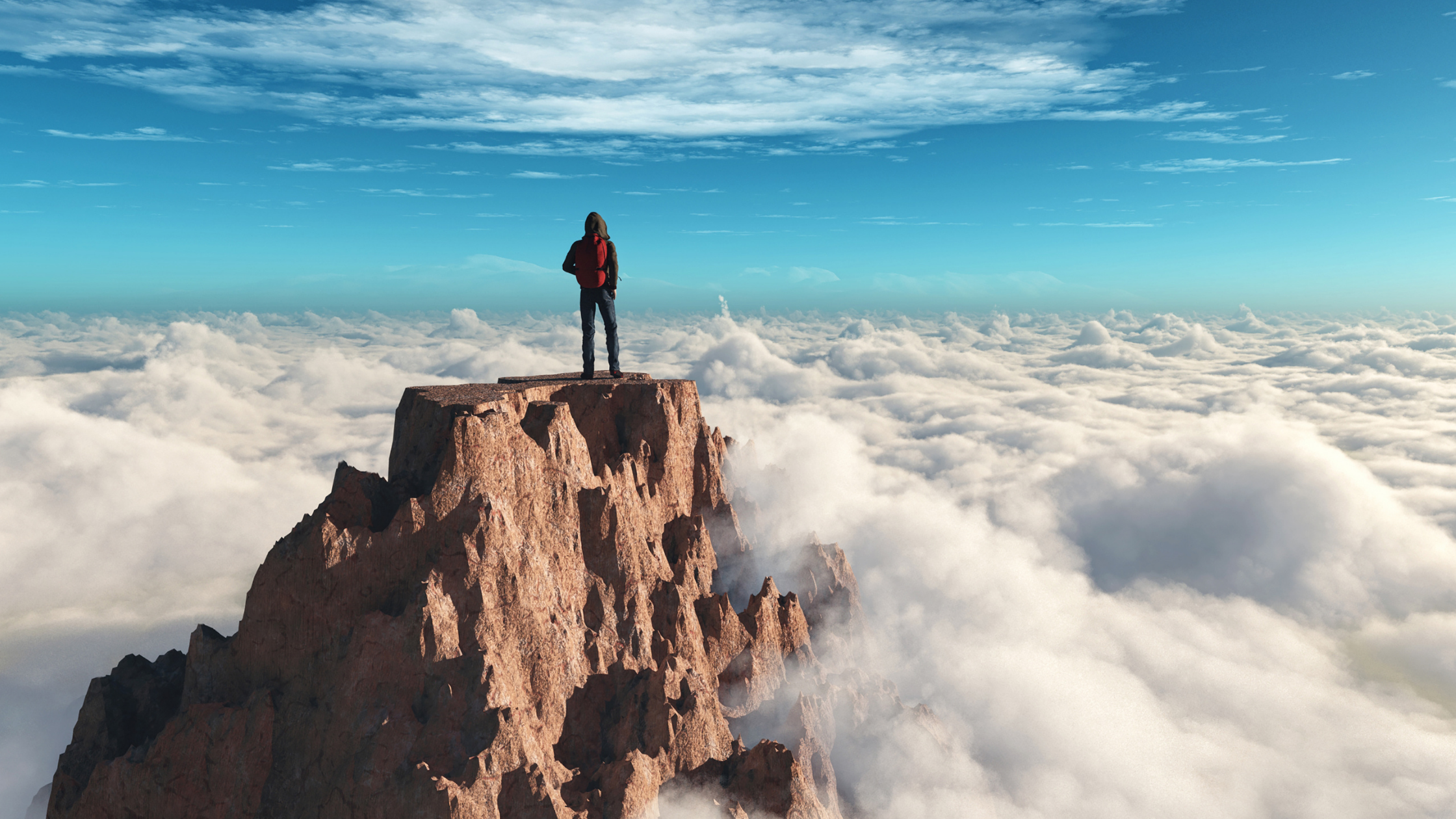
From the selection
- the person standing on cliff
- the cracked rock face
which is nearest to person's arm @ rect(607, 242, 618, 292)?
the person standing on cliff

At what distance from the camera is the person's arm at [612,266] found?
35428 millimetres

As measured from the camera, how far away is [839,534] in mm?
148625

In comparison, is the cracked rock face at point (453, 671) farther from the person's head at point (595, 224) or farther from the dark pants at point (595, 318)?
the person's head at point (595, 224)

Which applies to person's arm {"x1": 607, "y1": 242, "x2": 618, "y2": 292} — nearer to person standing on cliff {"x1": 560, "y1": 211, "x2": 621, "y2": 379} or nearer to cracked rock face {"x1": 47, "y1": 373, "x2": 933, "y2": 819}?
person standing on cliff {"x1": 560, "y1": 211, "x2": 621, "y2": 379}

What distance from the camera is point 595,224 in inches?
1345

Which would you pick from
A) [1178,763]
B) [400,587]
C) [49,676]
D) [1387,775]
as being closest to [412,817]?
[400,587]

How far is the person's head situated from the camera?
33.8 metres

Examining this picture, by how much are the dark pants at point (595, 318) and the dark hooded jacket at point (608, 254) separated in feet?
2.36

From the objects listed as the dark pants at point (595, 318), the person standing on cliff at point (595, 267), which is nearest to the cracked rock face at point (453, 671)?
the dark pants at point (595, 318)

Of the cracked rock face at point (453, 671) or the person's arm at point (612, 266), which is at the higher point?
the person's arm at point (612, 266)

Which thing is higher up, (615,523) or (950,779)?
(615,523)

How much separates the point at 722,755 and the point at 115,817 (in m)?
27.8

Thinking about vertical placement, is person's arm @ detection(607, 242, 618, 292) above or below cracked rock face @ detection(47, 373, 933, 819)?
above

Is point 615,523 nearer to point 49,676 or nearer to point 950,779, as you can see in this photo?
point 950,779
